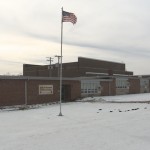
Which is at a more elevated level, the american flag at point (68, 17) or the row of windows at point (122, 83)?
the american flag at point (68, 17)

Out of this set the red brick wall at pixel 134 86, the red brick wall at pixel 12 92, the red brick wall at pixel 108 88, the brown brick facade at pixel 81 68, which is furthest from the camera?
the brown brick facade at pixel 81 68

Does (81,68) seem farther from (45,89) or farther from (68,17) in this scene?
(68,17)

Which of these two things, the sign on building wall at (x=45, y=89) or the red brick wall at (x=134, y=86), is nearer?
Result: the sign on building wall at (x=45, y=89)

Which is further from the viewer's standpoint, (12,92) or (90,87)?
(90,87)

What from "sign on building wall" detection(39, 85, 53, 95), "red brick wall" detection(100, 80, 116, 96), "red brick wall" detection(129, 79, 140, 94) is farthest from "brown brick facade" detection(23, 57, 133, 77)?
"sign on building wall" detection(39, 85, 53, 95)

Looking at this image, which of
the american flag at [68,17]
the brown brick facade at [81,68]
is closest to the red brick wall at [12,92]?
the american flag at [68,17]

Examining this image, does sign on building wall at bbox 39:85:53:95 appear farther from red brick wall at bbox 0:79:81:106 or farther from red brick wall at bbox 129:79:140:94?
red brick wall at bbox 129:79:140:94

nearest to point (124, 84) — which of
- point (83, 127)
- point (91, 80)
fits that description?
point (91, 80)

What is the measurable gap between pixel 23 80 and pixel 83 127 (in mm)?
22965

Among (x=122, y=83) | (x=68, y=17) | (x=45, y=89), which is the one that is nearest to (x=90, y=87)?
(x=122, y=83)

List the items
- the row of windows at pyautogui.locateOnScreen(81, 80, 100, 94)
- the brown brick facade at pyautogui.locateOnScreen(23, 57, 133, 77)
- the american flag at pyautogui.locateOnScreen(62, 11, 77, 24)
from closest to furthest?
the american flag at pyautogui.locateOnScreen(62, 11, 77, 24) < the row of windows at pyautogui.locateOnScreen(81, 80, 100, 94) < the brown brick facade at pyautogui.locateOnScreen(23, 57, 133, 77)

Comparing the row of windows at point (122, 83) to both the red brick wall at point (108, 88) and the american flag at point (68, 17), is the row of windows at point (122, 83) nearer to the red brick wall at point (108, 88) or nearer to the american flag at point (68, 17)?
the red brick wall at point (108, 88)

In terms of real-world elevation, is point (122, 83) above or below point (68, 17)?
below

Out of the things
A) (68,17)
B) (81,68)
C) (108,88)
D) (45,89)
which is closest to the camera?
(68,17)
